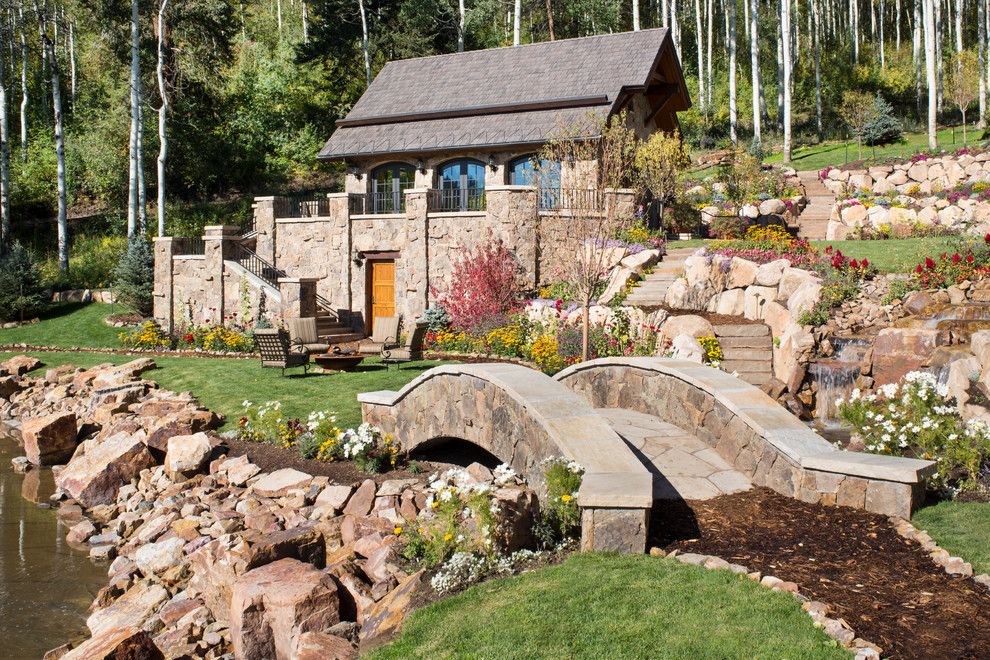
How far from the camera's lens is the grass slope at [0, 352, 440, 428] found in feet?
43.7

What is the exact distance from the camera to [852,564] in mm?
6090

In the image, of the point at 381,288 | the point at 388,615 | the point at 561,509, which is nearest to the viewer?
the point at 388,615

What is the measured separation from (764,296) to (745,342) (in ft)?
4.76

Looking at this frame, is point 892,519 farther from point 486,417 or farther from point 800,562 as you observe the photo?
point 486,417

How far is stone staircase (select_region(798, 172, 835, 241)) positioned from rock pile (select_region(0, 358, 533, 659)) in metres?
17.1

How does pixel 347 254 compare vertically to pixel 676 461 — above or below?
above

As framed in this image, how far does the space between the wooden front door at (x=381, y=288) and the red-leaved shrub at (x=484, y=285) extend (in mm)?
2714

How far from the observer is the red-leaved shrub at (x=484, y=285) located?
65.9 feet

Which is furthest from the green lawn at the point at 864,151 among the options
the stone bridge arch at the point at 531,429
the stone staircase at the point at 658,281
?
the stone bridge arch at the point at 531,429

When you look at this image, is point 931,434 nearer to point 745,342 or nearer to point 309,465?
point 745,342

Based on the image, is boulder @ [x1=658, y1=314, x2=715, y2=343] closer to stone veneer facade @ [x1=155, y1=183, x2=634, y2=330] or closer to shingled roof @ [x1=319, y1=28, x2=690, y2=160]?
stone veneer facade @ [x1=155, y1=183, x2=634, y2=330]

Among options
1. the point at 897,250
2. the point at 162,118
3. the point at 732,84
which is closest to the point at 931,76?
the point at 732,84

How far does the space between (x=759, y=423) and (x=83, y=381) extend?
614 inches

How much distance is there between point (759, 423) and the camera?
828cm
